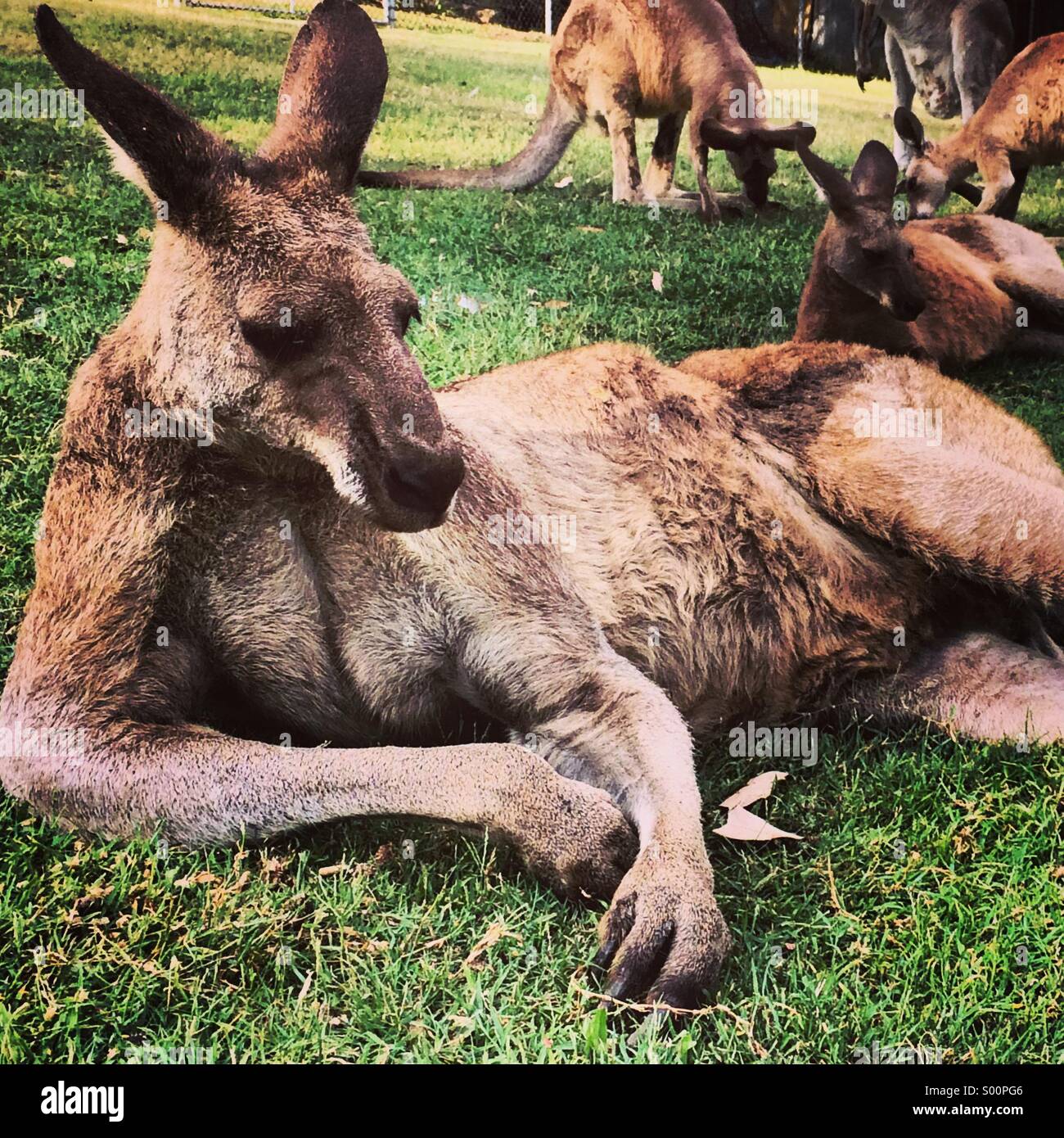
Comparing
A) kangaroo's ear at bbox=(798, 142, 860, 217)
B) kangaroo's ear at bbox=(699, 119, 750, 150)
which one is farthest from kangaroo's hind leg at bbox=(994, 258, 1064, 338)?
kangaroo's ear at bbox=(699, 119, 750, 150)

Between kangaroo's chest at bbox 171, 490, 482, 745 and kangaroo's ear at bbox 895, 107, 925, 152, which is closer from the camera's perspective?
kangaroo's chest at bbox 171, 490, 482, 745

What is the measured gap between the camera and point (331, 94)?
7.23 ft

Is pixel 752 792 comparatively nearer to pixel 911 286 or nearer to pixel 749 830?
pixel 749 830

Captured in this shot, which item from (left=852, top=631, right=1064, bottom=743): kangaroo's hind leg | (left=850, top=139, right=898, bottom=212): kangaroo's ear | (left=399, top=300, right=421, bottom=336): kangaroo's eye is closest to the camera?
(left=399, top=300, right=421, bottom=336): kangaroo's eye

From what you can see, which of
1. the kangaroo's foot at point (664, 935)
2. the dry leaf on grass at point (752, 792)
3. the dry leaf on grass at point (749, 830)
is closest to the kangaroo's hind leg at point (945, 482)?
the dry leaf on grass at point (752, 792)

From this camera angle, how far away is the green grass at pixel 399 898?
178 cm

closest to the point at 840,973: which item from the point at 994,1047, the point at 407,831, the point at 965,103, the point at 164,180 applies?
the point at 994,1047

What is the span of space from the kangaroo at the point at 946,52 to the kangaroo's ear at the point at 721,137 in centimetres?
93

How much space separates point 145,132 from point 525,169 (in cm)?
225

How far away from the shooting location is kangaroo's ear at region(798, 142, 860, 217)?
430cm

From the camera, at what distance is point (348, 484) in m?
1.92

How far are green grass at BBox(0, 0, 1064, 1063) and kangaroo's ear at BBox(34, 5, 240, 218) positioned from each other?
38 centimetres

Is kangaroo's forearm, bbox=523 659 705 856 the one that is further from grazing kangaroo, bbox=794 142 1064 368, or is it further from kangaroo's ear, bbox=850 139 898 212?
kangaroo's ear, bbox=850 139 898 212

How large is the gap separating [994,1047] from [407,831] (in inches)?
39.8
